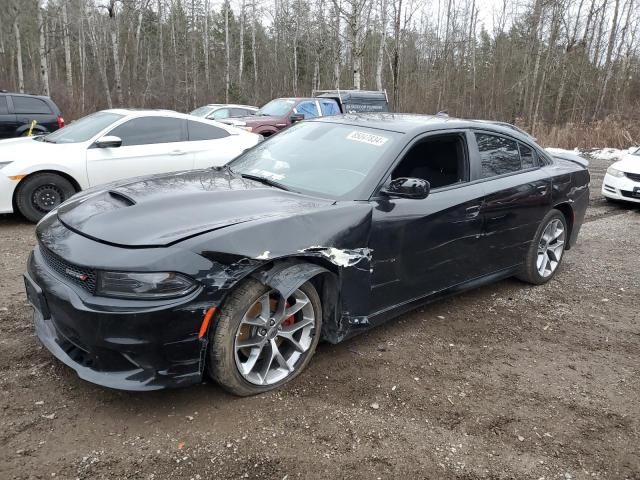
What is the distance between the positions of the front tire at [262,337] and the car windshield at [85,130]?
5189 millimetres

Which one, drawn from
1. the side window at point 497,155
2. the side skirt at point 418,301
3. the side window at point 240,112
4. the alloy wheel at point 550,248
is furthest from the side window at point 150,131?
the side window at point 240,112

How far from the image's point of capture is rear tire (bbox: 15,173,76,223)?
21.6 feet

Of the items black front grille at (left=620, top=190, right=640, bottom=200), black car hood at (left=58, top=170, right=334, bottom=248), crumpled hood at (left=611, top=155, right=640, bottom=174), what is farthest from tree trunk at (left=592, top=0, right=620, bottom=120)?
black car hood at (left=58, top=170, right=334, bottom=248)

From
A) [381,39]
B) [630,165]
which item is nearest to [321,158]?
[630,165]

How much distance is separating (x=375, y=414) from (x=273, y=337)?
73 centimetres

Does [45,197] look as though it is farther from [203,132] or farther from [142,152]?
[203,132]

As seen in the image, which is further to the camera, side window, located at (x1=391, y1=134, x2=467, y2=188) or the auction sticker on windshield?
side window, located at (x1=391, y1=134, x2=467, y2=188)

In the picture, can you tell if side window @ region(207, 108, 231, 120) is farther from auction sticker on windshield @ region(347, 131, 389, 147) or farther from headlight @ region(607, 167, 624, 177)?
auction sticker on windshield @ region(347, 131, 389, 147)

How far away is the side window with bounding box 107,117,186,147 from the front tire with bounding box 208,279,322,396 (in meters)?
5.04

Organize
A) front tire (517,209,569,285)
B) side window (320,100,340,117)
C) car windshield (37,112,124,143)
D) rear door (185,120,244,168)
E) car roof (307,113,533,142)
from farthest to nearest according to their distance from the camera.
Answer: side window (320,100,340,117), rear door (185,120,244,168), car windshield (37,112,124,143), front tire (517,209,569,285), car roof (307,113,533,142)

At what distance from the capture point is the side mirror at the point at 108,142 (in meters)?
6.78

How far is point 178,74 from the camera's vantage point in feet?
124

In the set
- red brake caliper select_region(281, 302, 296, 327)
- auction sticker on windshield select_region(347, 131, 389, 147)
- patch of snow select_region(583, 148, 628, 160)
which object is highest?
auction sticker on windshield select_region(347, 131, 389, 147)

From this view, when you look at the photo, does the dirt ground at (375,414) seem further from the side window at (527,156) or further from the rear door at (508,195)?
the side window at (527,156)
